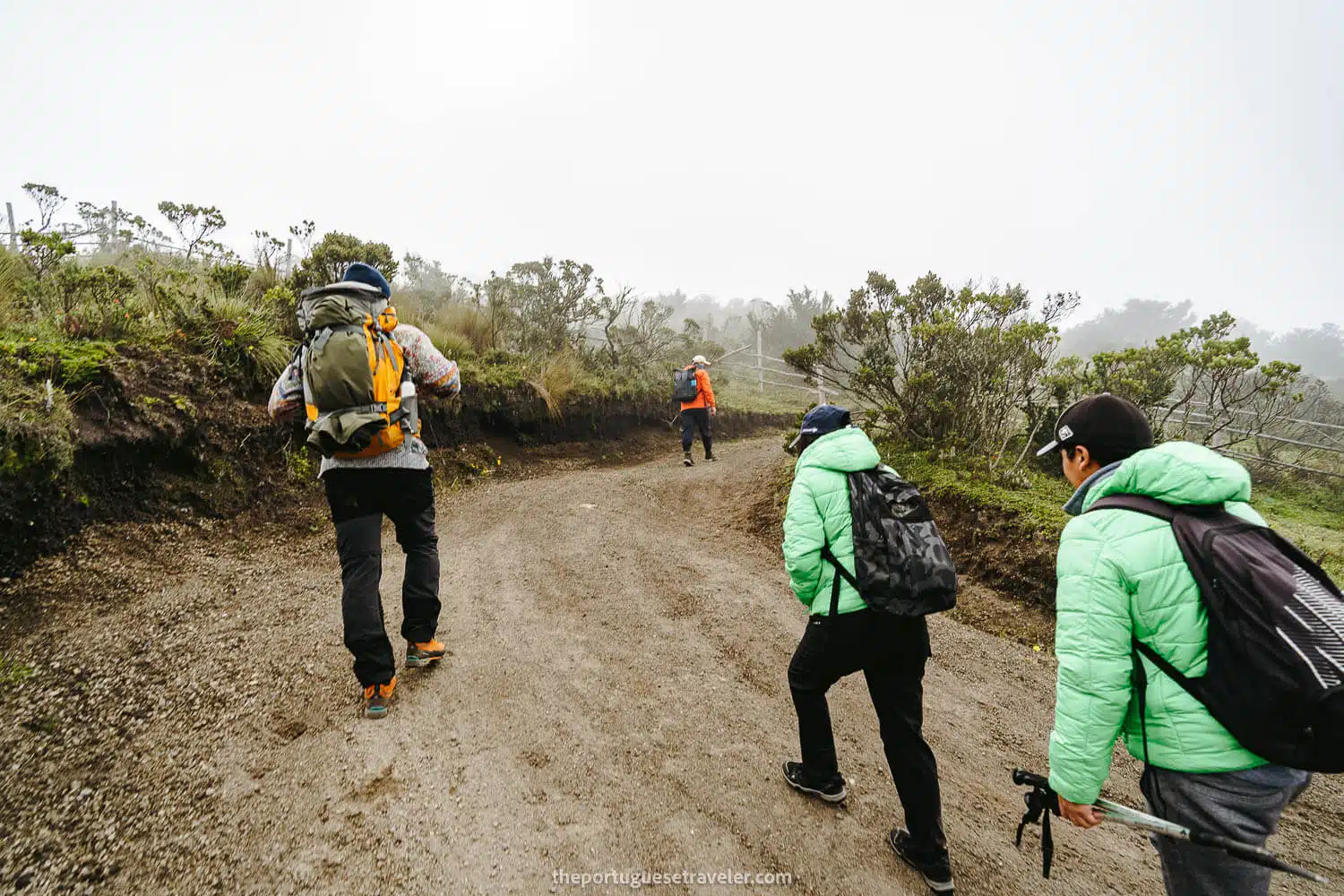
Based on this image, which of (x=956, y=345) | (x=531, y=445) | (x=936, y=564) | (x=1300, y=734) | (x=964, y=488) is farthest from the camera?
(x=531, y=445)

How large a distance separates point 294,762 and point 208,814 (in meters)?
0.35

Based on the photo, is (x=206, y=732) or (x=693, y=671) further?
(x=693, y=671)

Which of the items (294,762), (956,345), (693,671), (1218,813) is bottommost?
(693,671)

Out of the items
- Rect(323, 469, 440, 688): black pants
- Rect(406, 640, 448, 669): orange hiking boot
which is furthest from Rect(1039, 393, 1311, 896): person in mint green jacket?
Rect(406, 640, 448, 669): orange hiking boot

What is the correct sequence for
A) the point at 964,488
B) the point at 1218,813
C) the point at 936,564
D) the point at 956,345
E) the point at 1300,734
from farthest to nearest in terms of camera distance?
the point at 956,345, the point at 964,488, the point at 936,564, the point at 1218,813, the point at 1300,734

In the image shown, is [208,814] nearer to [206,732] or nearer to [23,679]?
[206,732]

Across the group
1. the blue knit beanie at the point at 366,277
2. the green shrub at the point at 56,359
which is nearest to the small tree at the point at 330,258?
the green shrub at the point at 56,359

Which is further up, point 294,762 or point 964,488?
point 964,488

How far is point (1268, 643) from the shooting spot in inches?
54.4

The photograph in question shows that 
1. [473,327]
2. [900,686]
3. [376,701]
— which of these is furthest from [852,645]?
[473,327]

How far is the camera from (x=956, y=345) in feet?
22.0

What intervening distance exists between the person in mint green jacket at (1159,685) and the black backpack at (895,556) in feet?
1.72

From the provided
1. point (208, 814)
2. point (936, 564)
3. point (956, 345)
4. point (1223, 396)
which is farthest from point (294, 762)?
point (1223, 396)

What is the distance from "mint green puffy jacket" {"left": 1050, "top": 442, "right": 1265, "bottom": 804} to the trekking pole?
96 mm
